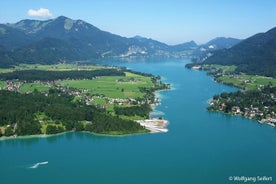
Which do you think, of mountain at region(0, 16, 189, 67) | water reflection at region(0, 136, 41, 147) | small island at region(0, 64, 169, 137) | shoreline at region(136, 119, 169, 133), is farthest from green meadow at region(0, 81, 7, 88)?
shoreline at region(136, 119, 169, 133)

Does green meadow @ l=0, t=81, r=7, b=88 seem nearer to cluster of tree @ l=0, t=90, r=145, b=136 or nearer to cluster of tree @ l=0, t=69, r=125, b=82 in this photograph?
cluster of tree @ l=0, t=69, r=125, b=82

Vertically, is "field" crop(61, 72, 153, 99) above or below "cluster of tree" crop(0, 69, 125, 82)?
below

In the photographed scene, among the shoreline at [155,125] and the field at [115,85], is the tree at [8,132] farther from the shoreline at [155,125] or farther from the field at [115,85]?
the field at [115,85]

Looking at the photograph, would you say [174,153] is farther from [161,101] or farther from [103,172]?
[161,101]

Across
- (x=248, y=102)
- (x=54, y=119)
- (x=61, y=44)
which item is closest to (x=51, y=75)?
(x=54, y=119)

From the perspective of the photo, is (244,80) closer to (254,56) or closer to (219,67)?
(219,67)

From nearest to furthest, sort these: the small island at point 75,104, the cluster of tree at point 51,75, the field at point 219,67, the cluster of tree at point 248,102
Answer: the small island at point 75,104, the cluster of tree at point 248,102, the cluster of tree at point 51,75, the field at point 219,67

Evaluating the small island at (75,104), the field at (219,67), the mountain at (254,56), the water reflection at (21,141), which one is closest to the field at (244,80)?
the mountain at (254,56)
